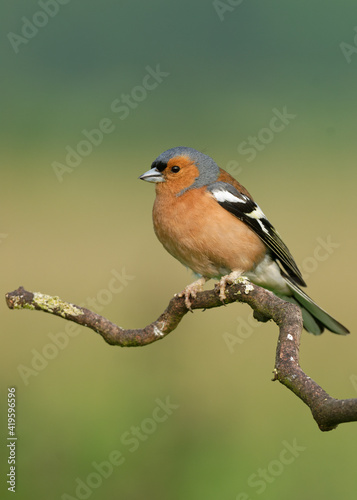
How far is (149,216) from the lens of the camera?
7109mm

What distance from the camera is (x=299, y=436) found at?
459 cm

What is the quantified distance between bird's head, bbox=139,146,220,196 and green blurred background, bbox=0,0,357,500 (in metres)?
0.57

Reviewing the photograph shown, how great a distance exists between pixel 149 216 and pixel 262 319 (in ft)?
13.0

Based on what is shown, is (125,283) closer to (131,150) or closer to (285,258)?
(285,258)

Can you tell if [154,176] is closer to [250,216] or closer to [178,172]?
[178,172]

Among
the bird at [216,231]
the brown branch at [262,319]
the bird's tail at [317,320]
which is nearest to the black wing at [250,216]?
the bird at [216,231]

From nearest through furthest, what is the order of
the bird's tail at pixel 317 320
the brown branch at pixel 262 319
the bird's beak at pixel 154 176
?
the brown branch at pixel 262 319 → the bird's tail at pixel 317 320 → the bird's beak at pixel 154 176

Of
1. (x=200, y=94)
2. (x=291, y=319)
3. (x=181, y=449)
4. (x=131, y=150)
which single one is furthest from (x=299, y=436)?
(x=200, y=94)

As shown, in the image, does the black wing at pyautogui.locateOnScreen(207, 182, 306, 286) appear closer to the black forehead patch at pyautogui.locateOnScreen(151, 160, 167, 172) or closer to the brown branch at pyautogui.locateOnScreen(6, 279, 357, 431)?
the black forehead patch at pyautogui.locateOnScreen(151, 160, 167, 172)

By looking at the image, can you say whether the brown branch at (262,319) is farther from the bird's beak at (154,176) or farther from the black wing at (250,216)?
the bird's beak at (154,176)

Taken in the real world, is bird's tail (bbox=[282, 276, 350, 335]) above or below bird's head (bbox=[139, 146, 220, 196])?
below

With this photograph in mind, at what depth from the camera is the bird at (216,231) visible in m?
3.94

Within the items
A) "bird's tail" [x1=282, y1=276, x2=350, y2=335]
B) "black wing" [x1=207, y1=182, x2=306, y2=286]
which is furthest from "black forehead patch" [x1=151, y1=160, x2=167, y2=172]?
"bird's tail" [x1=282, y1=276, x2=350, y2=335]

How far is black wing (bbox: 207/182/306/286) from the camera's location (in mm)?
4129
